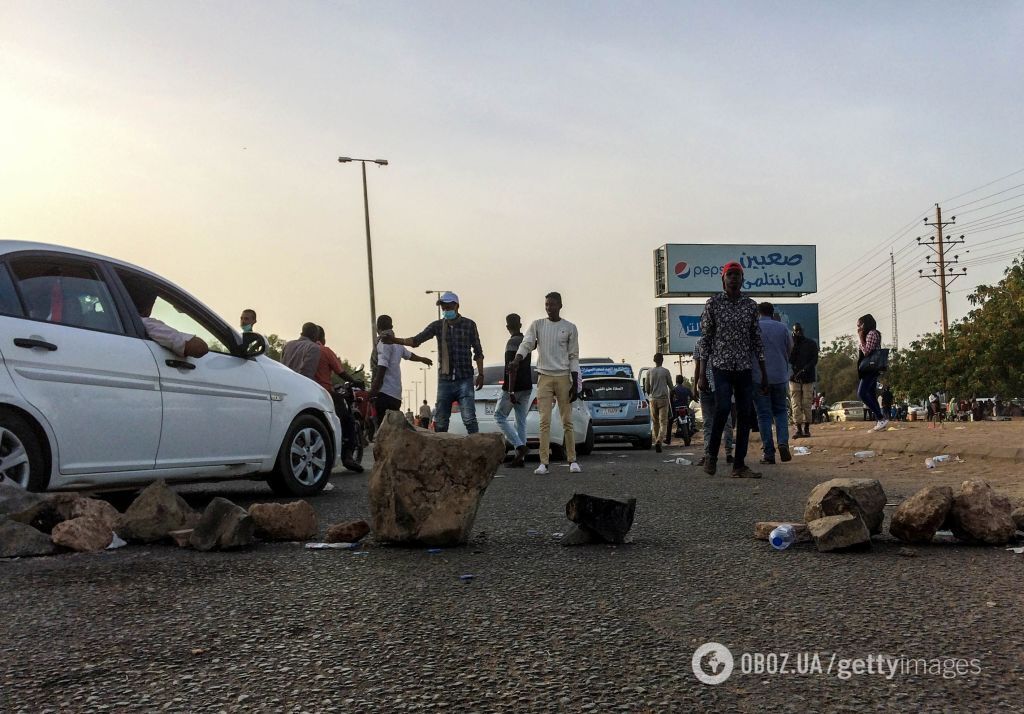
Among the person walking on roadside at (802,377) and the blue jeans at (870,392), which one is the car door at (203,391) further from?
the person walking on roadside at (802,377)

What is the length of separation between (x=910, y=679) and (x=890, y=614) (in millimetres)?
786

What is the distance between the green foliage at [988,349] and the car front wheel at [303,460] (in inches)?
1709

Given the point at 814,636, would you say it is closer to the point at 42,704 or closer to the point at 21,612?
the point at 42,704

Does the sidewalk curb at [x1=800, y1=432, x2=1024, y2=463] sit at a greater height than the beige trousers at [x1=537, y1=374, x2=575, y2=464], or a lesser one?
lesser

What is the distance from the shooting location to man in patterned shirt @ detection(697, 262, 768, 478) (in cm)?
929

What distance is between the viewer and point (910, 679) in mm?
2764

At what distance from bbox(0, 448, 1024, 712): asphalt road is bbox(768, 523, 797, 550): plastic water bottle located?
5cm

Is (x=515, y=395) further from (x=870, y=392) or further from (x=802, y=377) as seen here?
(x=802, y=377)

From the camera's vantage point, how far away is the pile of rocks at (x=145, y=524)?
495 cm

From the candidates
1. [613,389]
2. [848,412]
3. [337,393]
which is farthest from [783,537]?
[848,412]

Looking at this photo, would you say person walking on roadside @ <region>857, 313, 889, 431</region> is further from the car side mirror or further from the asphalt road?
the asphalt road

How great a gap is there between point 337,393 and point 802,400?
9387 millimetres

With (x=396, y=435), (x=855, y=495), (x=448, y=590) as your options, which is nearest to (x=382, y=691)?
(x=448, y=590)

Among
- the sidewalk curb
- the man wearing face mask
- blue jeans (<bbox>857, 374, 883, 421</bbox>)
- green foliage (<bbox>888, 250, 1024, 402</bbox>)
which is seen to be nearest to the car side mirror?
the man wearing face mask
